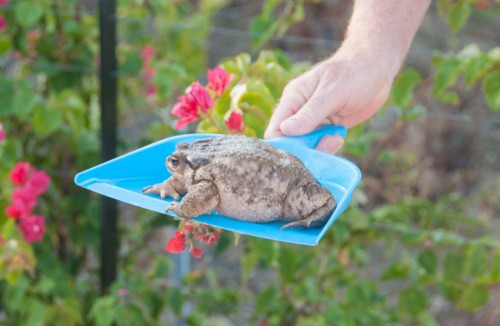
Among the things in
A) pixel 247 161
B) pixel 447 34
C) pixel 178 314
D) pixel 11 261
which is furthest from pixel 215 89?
pixel 447 34

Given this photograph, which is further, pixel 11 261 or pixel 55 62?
pixel 55 62

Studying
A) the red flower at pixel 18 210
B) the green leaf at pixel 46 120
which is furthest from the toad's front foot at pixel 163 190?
the green leaf at pixel 46 120

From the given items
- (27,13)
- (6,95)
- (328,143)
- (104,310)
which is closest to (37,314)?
(104,310)

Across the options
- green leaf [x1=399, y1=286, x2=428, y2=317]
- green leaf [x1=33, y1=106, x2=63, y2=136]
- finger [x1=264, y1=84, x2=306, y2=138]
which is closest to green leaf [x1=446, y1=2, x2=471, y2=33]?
green leaf [x1=399, y1=286, x2=428, y2=317]

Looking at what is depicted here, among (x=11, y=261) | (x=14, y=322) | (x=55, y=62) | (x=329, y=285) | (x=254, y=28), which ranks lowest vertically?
(x=14, y=322)

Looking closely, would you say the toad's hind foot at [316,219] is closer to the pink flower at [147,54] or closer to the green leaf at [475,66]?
the green leaf at [475,66]

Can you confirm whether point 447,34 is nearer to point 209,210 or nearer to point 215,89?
point 215,89

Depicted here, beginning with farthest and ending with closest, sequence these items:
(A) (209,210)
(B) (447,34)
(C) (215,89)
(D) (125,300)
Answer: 1. (B) (447,34)
2. (D) (125,300)
3. (C) (215,89)
4. (A) (209,210)
